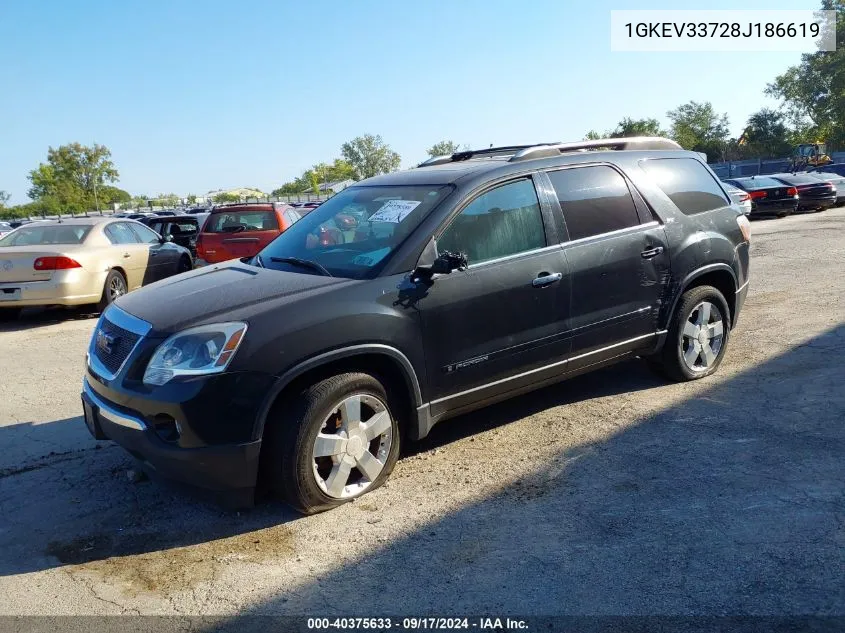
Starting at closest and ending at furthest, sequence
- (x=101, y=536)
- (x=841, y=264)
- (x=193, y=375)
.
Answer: (x=193, y=375) < (x=101, y=536) < (x=841, y=264)

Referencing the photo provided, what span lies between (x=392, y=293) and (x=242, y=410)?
103cm

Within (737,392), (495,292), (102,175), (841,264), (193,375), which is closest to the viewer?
(193,375)

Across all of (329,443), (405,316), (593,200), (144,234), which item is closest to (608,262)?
(593,200)

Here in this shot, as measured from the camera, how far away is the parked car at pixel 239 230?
1099cm

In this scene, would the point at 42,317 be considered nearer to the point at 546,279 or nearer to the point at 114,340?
the point at 114,340

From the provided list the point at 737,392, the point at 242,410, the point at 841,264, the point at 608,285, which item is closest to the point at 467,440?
the point at 608,285

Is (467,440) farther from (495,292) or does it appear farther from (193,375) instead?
(193,375)

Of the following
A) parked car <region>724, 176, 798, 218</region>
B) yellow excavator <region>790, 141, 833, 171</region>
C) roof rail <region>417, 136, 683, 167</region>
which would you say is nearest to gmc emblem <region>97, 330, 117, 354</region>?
roof rail <region>417, 136, 683, 167</region>

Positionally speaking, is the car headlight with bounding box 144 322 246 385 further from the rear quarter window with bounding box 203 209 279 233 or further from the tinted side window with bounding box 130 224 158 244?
the tinted side window with bounding box 130 224 158 244

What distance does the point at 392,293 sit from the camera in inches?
157

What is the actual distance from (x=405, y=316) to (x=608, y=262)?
1.67 metres

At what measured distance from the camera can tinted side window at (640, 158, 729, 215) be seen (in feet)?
18.1

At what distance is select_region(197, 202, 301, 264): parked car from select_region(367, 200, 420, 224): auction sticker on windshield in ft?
20.7

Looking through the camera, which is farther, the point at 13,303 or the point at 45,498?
Answer: the point at 13,303
